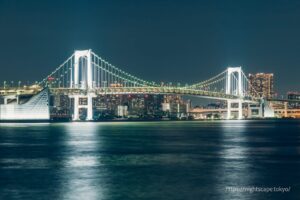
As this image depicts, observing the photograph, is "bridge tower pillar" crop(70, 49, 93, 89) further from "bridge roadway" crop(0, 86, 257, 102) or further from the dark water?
the dark water

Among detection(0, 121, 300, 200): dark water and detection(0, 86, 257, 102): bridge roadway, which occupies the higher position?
detection(0, 86, 257, 102): bridge roadway

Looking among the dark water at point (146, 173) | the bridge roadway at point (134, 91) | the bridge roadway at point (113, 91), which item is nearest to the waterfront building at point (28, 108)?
the bridge roadway at point (113, 91)

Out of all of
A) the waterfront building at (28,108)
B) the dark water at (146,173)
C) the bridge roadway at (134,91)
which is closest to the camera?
the dark water at (146,173)

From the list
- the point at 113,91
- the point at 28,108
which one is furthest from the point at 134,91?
the point at 28,108

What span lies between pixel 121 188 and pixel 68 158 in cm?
1023

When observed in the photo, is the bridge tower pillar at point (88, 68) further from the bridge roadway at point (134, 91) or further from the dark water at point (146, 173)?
the dark water at point (146, 173)

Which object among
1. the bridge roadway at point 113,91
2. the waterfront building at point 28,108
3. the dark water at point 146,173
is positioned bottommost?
the dark water at point 146,173

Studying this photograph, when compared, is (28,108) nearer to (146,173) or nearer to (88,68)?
(88,68)

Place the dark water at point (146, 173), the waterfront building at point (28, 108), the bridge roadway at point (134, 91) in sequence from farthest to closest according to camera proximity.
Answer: the waterfront building at point (28, 108)
the bridge roadway at point (134, 91)
the dark water at point (146, 173)

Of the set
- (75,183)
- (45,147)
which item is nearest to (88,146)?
(45,147)

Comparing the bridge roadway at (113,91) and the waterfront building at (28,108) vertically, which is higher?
the bridge roadway at (113,91)

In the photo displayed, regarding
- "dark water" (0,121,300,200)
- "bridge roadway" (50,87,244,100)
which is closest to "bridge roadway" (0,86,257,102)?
"bridge roadway" (50,87,244,100)

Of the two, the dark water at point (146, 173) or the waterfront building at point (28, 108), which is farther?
the waterfront building at point (28, 108)

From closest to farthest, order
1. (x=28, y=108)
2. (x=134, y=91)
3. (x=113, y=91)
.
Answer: (x=113, y=91) → (x=134, y=91) → (x=28, y=108)
